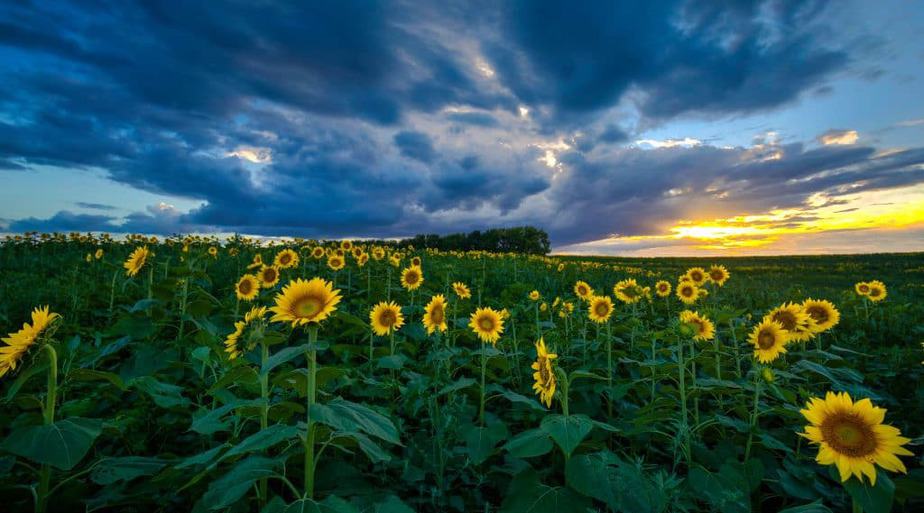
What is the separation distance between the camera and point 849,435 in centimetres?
210

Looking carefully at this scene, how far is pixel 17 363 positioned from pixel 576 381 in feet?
13.1

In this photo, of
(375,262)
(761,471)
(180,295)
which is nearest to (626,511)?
(761,471)

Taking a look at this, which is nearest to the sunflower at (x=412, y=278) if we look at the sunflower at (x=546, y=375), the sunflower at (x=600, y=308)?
the sunflower at (x=600, y=308)

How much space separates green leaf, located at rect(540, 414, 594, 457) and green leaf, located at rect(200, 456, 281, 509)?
123cm

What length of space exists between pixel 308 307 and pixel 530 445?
1368 millimetres

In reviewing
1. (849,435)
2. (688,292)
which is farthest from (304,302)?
(688,292)

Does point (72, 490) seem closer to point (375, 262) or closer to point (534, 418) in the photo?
point (534, 418)

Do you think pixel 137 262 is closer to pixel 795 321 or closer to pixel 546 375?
pixel 546 375

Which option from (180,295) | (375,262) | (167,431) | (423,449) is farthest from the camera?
(375,262)

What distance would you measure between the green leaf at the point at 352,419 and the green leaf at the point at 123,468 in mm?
1075

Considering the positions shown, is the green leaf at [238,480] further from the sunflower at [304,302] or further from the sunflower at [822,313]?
the sunflower at [822,313]

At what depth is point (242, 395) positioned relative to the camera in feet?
12.4

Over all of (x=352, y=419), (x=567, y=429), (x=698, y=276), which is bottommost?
(x=567, y=429)

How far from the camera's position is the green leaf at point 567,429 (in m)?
2.04
